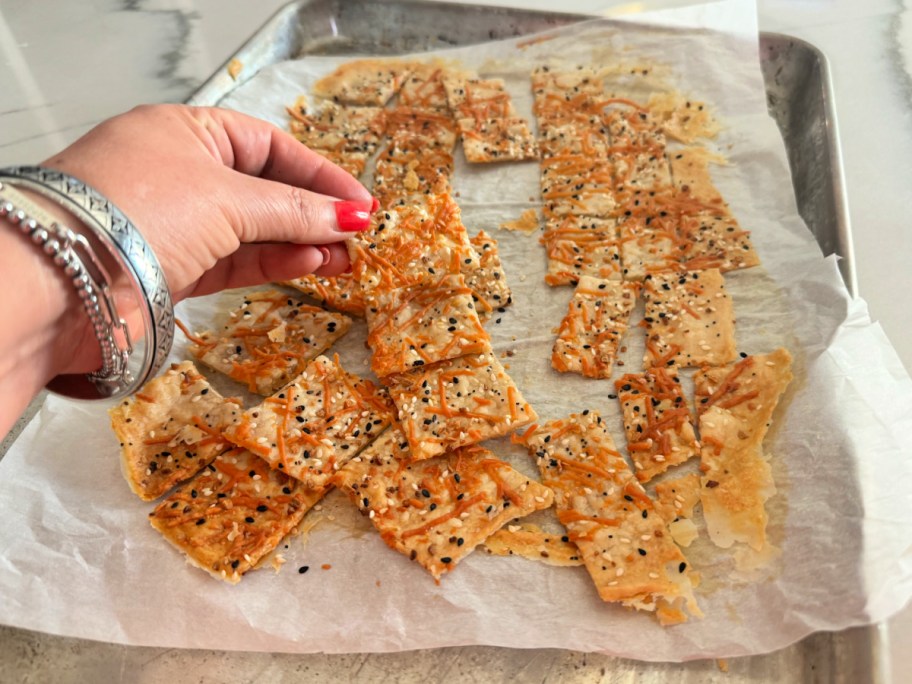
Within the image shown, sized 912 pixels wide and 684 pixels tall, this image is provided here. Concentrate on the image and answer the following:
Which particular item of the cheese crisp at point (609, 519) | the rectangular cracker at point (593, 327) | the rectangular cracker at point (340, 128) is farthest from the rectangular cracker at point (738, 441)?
the rectangular cracker at point (340, 128)

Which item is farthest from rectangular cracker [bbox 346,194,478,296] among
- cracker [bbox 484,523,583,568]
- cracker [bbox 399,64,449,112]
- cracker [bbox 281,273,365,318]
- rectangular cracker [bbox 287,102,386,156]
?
cracker [bbox 399,64,449,112]

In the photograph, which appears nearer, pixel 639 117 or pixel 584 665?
pixel 584 665

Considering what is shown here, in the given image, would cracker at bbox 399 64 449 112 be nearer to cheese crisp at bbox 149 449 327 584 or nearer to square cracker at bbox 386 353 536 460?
square cracker at bbox 386 353 536 460

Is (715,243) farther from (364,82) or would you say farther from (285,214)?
(364,82)

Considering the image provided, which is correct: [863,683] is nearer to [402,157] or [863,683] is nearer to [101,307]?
[101,307]

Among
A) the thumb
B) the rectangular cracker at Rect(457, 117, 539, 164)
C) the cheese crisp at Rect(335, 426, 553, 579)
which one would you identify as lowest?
the cheese crisp at Rect(335, 426, 553, 579)

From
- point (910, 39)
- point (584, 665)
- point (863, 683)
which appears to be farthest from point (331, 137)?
point (910, 39)

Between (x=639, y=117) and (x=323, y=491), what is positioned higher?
(x=639, y=117)
